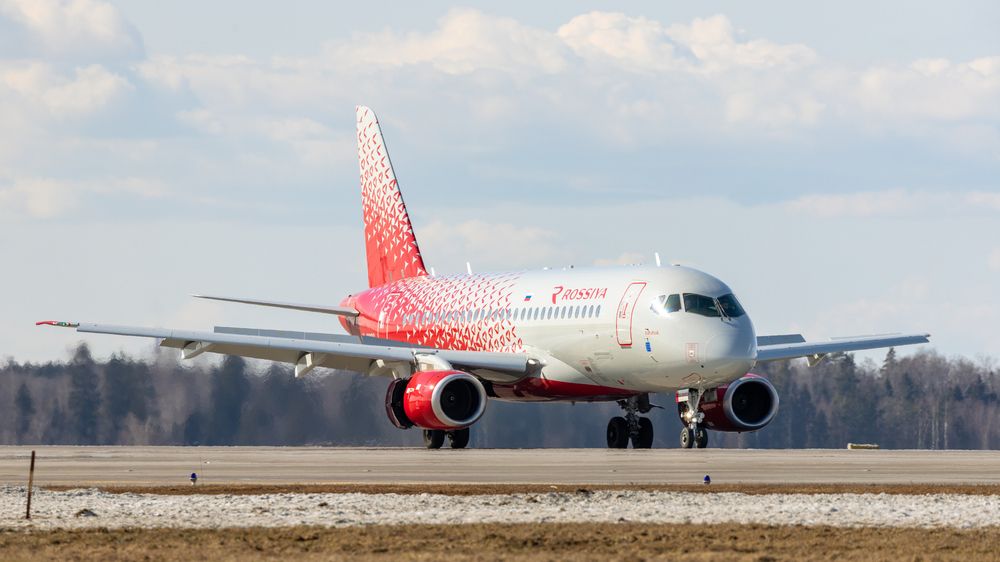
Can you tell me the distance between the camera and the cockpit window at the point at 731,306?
3512 cm

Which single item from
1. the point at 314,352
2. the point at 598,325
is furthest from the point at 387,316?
the point at 598,325

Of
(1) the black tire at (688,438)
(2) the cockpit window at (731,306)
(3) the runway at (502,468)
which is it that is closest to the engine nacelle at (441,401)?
(3) the runway at (502,468)

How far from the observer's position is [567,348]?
126 ft

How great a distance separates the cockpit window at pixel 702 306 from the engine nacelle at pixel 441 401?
15.3 feet

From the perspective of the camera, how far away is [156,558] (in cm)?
1335

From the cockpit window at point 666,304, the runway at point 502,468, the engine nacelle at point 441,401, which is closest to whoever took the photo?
the runway at point 502,468

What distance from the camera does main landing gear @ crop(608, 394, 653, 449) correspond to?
3900cm

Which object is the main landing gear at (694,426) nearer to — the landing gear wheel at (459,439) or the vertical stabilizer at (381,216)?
the landing gear wheel at (459,439)

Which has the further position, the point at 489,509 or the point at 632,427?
the point at 632,427

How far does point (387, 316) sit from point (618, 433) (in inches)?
384

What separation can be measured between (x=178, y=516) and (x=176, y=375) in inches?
1390

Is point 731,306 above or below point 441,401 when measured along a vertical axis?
above

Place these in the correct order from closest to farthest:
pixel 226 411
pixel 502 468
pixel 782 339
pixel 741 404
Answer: pixel 502 468, pixel 741 404, pixel 782 339, pixel 226 411

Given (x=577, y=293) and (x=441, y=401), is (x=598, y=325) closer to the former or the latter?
(x=577, y=293)
